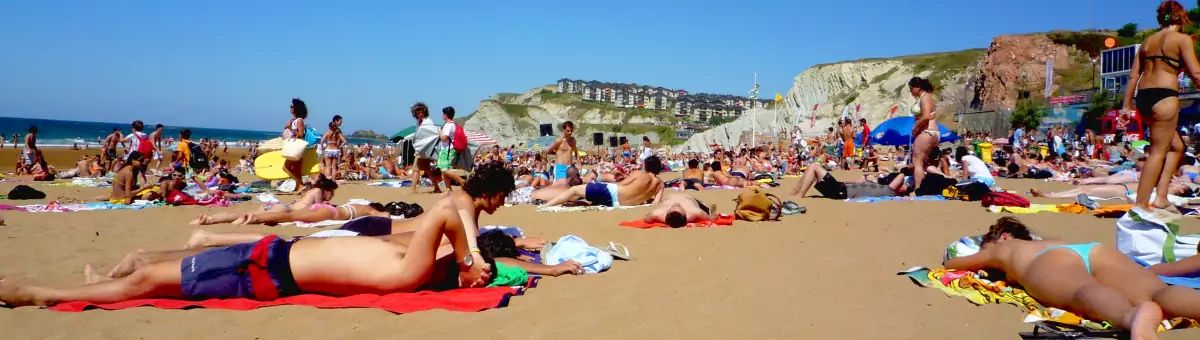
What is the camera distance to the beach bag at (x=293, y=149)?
10242 millimetres

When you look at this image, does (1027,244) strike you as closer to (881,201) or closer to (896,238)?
(896,238)

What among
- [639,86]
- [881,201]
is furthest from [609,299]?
[639,86]

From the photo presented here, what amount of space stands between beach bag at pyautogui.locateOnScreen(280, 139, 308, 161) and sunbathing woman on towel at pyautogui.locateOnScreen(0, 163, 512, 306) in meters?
7.22

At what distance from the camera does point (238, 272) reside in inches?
129

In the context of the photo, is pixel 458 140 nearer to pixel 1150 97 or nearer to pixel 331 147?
pixel 331 147

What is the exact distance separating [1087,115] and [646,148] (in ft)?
80.7

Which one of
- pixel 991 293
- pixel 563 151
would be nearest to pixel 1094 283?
pixel 991 293

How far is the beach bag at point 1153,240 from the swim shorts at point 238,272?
4.30 metres

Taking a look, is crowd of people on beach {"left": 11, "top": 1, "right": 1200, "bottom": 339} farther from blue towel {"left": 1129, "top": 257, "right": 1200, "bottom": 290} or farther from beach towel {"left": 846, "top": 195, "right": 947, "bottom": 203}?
beach towel {"left": 846, "top": 195, "right": 947, "bottom": 203}

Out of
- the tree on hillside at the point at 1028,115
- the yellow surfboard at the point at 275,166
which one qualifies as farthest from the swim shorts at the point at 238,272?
the tree on hillside at the point at 1028,115

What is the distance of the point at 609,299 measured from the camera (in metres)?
3.59

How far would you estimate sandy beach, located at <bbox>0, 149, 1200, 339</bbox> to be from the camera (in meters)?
2.92

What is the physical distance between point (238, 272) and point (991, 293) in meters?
3.54

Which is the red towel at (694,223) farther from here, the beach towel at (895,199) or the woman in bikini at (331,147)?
the woman in bikini at (331,147)
